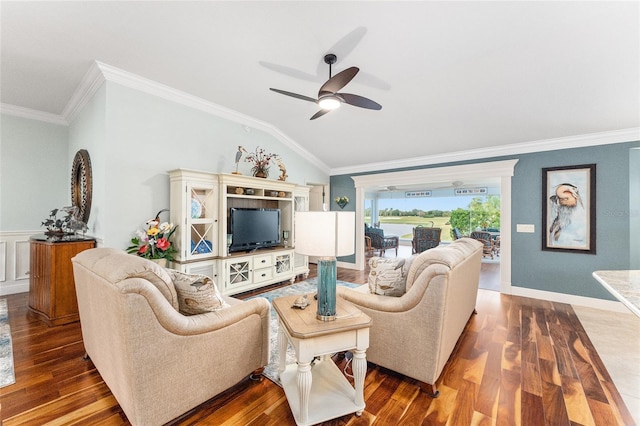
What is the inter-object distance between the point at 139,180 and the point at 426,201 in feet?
31.7

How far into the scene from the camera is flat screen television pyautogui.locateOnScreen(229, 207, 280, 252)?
4.04 metres

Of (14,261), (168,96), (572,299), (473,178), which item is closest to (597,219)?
(572,299)

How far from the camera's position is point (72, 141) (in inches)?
162

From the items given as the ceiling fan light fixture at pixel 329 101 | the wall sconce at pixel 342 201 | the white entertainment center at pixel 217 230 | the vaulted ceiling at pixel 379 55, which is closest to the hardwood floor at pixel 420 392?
the white entertainment center at pixel 217 230

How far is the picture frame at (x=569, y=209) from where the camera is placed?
3791 millimetres

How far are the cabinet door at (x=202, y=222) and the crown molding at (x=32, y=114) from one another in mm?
2737

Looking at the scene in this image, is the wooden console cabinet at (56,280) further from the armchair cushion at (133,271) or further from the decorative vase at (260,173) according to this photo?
the decorative vase at (260,173)

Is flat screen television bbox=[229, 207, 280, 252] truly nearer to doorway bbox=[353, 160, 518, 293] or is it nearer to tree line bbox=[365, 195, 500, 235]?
doorway bbox=[353, 160, 518, 293]

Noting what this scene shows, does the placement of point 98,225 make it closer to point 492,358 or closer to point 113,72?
point 113,72

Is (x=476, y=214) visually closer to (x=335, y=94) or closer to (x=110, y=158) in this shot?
(x=335, y=94)

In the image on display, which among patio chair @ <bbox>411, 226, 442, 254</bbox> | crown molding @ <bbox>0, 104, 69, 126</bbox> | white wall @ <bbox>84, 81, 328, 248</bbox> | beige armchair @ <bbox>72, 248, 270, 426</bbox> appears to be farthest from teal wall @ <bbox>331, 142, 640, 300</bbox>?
crown molding @ <bbox>0, 104, 69, 126</bbox>

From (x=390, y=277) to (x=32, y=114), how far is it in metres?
5.62

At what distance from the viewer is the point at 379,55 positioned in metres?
2.70

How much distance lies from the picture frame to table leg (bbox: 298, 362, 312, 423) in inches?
174
